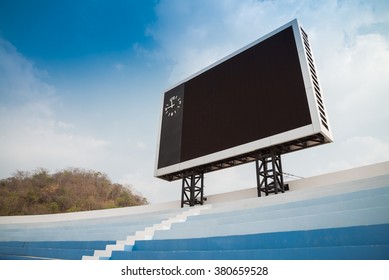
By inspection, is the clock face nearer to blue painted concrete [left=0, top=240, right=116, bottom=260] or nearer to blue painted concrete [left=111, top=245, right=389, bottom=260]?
blue painted concrete [left=0, top=240, right=116, bottom=260]

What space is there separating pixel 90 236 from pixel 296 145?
18.8 ft

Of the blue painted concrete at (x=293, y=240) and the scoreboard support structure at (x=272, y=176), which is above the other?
the scoreboard support structure at (x=272, y=176)

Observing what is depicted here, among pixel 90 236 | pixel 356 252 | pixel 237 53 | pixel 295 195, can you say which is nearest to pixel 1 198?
pixel 90 236

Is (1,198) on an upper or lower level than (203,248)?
upper

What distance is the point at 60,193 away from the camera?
2308 cm

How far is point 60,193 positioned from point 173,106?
63.9 ft

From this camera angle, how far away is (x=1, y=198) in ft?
65.5

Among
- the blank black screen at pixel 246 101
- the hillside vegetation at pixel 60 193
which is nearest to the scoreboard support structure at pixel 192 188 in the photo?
the blank black screen at pixel 246 101

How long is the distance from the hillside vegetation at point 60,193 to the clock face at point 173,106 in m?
17.2

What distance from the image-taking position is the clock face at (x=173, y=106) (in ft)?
30.1

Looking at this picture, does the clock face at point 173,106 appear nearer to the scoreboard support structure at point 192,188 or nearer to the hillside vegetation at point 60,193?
the scoreboard support structure at point 192,188

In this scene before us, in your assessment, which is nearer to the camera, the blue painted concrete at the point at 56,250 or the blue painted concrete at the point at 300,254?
the blue painted concrete at the point at 300,254

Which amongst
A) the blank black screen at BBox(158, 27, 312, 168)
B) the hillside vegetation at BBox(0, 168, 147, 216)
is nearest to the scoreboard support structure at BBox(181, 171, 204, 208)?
the blank black screen at BBox(158, 27, 312, 168)
